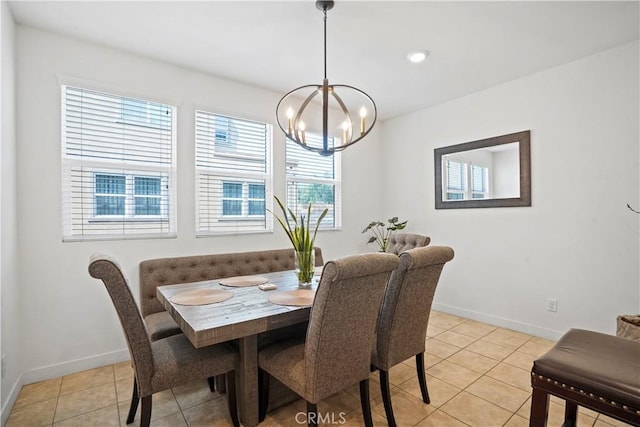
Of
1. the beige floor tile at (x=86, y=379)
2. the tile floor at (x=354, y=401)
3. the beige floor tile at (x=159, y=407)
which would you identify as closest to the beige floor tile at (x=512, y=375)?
the tile floor at (x=354, y=401)

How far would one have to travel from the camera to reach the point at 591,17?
7.44 ft

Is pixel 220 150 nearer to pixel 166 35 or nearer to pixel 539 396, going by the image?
pixel 166 35

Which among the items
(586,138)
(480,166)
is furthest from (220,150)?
(586,138)

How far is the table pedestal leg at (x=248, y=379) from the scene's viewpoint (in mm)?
1707

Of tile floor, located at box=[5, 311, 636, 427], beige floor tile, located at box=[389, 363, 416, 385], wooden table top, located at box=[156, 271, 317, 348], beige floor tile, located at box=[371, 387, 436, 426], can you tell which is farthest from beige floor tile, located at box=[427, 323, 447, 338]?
wooden table top, located at box=[156, 271, 317, 348]

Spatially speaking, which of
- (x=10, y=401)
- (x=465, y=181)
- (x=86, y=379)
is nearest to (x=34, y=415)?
(x=10, y=401)

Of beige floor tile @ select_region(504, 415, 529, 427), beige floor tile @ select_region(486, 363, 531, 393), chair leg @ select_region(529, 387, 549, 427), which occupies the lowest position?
beige floor tile @ select_region(486, 363, 531, 393)

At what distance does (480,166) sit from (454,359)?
212 centimetres

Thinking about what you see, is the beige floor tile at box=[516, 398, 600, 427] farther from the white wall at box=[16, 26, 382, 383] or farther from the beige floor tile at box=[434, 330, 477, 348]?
the white wall at box=[16, 26, 382, 383]

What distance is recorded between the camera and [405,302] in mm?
1815

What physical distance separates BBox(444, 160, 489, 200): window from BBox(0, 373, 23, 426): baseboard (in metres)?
4.21

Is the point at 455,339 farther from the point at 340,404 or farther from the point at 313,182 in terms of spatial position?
the point at 313,182

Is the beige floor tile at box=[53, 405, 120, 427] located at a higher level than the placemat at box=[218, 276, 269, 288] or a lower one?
lower

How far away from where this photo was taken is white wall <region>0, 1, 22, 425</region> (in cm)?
192
